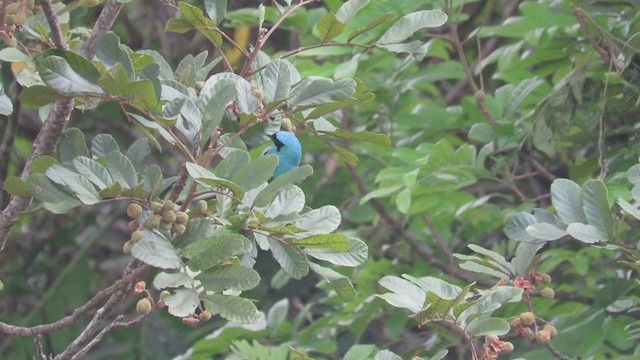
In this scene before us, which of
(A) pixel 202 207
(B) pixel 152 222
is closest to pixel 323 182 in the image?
(A) pixel 202 207

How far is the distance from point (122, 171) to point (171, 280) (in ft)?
0.62

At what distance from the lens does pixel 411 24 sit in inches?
61.2

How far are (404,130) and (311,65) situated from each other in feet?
1.20

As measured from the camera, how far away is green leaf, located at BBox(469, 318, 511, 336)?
1437 millimetres

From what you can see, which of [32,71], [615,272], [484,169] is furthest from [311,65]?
[32,71]

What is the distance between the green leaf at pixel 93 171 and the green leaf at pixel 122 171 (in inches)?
1.0

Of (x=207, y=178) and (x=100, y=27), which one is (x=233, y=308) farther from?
(x=100, y=27)

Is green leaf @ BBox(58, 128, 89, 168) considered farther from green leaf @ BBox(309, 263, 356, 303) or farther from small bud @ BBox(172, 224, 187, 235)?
green leaf @ BBox(309, 263, 356, 303)

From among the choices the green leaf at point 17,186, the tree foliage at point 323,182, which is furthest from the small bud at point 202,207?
the green leaf at point 17,186

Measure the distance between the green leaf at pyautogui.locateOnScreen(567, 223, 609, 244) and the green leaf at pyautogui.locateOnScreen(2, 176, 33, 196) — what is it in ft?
2.40

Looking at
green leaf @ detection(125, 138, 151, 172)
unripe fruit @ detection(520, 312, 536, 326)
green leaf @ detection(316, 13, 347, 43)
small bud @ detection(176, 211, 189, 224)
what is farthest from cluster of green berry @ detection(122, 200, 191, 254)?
unripe fruit @ detection(520, 312, 536, 326)

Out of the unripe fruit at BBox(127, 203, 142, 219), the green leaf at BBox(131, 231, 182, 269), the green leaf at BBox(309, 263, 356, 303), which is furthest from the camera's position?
the green leaf at BBox(309, 263, 356, 303)

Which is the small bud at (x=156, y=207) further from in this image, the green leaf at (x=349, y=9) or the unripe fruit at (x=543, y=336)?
the unripe fruit at (x=543, y=336)

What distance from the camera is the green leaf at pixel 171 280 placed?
1.23 m
